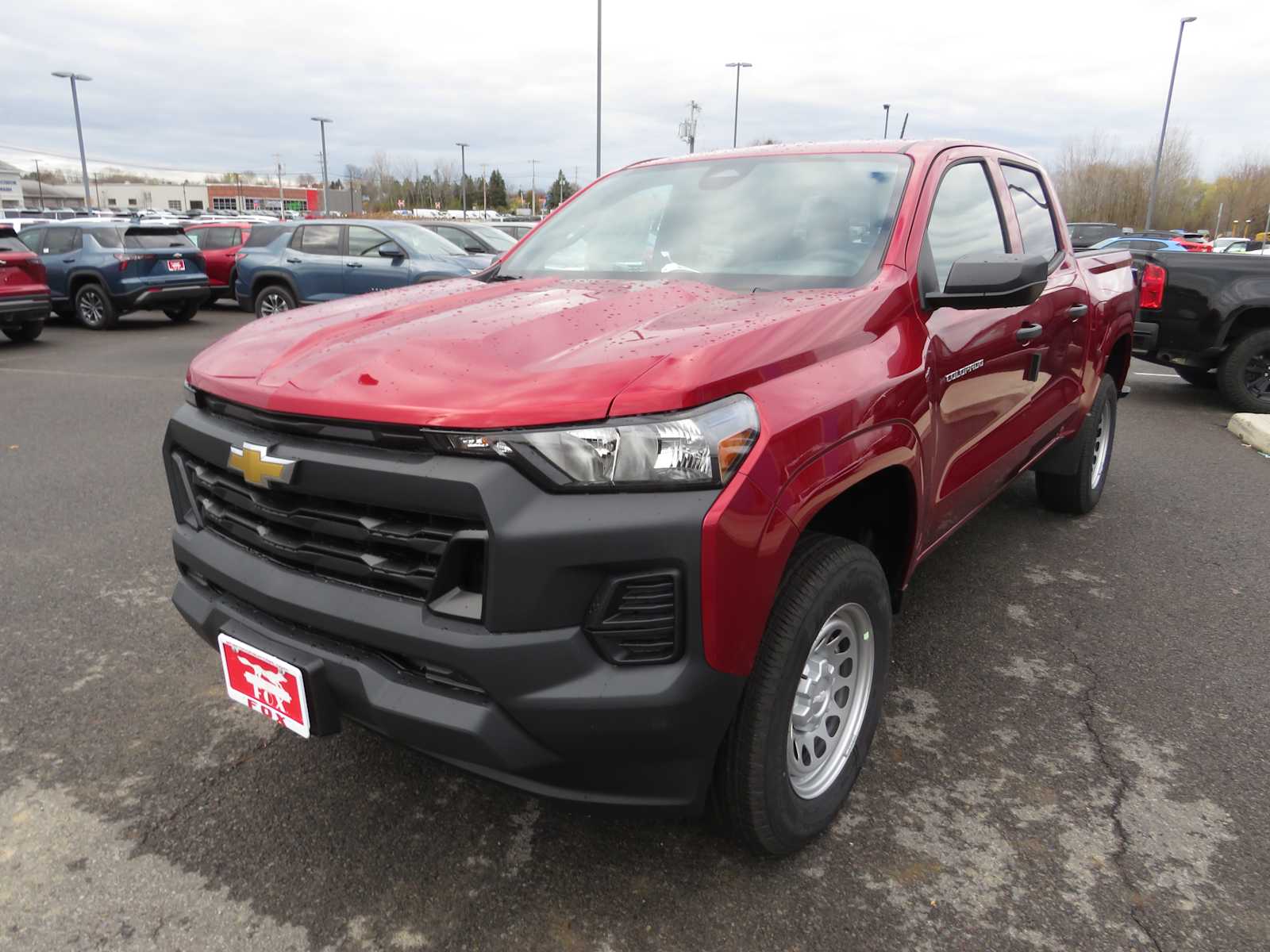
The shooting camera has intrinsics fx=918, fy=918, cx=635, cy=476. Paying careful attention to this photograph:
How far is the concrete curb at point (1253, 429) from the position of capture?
6.87m

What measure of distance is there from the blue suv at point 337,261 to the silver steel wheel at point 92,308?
82.7 inches

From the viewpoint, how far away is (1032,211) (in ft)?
13.2

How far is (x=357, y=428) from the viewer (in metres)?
1.95

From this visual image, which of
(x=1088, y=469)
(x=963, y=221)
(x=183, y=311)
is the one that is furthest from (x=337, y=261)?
(x=963, y=221)

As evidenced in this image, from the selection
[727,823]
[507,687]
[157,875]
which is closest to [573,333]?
[507,687]

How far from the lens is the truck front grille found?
1878mm

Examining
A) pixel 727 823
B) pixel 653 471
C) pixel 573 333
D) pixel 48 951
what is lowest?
pixel 48 951

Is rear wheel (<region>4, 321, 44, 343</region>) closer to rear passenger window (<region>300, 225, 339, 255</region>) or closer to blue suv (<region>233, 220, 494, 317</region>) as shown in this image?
blue suv (<region>233, 220, 494, 317</region>)

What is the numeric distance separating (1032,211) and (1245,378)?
5.74 meters

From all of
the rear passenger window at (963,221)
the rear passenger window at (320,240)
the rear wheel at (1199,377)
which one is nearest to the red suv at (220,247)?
the rear passenger window at (320,240)

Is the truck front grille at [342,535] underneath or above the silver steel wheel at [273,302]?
above

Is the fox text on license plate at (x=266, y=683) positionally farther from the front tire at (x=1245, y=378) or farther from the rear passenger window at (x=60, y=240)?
the rear passenger window at (x=60, y=240)

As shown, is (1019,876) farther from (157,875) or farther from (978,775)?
(157,875)

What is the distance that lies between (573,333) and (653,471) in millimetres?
539
